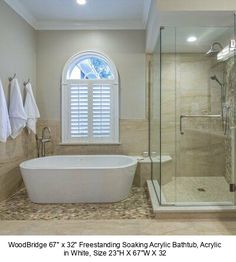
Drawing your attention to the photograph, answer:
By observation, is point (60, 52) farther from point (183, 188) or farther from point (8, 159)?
point (183, 188)

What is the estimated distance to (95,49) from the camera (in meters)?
4.60

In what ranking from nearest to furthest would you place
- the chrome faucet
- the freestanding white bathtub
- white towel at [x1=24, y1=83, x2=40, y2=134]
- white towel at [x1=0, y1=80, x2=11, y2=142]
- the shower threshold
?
the shower threshold, white towel at [x1=0, y1=80, x2=11, y2=142], the freestanding white bathtub, white towel at [x1=24, y1=83, x2=40, y2=134], the chrome faucet

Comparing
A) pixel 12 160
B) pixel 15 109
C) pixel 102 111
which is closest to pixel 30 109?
pixel 15 109

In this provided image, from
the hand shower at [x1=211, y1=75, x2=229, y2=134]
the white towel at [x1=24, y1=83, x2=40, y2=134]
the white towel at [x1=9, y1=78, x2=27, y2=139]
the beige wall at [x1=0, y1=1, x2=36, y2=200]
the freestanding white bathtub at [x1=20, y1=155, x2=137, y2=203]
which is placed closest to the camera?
the freestanding white bathtub at [x1=20, y1=155, x2=137, y2=203]

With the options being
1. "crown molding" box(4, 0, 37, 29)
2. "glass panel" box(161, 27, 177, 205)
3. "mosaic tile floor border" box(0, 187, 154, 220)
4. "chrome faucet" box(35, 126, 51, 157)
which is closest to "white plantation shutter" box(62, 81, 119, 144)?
"chrome faucet" box(35, 126, 51, 157)

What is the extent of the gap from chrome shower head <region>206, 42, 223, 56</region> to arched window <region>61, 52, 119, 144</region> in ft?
5.46

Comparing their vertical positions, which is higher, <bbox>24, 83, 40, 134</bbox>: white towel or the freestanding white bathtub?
<bbox>24, 83, 40, 134</bbox>: white towel

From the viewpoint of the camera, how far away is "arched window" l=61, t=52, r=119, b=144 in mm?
4602

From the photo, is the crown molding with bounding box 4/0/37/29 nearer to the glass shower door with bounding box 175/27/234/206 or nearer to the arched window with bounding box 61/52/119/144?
the arched window with bounding box 61/52/119/144

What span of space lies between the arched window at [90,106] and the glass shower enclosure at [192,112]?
0.73 m

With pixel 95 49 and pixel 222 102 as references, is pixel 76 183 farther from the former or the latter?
pixel 222 102

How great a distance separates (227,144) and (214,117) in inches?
22.9

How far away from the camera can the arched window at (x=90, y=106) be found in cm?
460

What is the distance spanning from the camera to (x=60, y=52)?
4.64 metres
